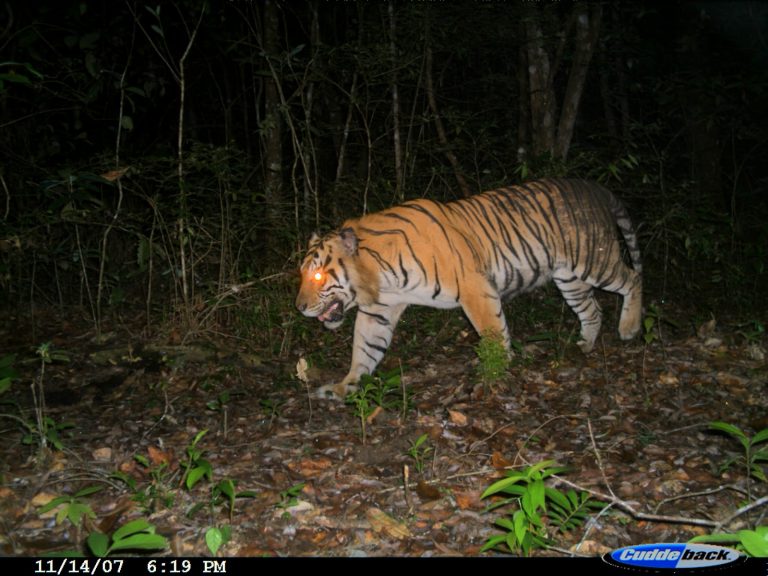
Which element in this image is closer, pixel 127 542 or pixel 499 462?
pixel 127 542

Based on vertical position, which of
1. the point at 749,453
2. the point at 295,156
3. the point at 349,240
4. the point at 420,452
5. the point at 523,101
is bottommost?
the point at 420,452

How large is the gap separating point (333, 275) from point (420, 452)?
165cm

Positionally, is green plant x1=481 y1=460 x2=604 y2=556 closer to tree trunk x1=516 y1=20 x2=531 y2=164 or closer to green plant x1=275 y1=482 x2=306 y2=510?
green plant x1=275 y1=482 x2=306 y2=510

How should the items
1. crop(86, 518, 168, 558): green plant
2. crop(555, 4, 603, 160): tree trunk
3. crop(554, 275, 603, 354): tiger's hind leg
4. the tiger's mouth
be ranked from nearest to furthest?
1. crop(86, 518, 168, 558): green plant
2. the tiger's mouth
3. crop(554, 275, 603, 354): tiger's hind leg
4. crop(555, 4, 603, 160): tree trunk

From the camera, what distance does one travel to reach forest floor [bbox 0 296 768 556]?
2.98 m

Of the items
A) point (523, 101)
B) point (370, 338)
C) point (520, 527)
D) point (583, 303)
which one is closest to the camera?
point (520, 527)

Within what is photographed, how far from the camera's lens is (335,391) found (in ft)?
15.8

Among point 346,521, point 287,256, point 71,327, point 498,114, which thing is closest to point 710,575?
point 346,521

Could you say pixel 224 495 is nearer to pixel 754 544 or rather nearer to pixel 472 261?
pixel 754 544

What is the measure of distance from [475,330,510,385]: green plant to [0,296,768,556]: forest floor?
132 mm

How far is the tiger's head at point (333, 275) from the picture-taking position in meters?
4.81

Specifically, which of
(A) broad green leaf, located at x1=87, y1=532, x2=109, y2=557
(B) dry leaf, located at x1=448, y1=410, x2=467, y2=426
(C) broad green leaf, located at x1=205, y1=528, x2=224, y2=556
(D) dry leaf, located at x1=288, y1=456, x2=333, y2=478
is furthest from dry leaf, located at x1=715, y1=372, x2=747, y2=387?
(A) broad green leaf, located at x1=87, y1=532, x2=109, y2=557

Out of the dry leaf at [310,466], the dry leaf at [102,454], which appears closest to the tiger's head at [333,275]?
the dry leaf at [310,466]

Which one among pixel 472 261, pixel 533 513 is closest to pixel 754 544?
pixel 533 513
